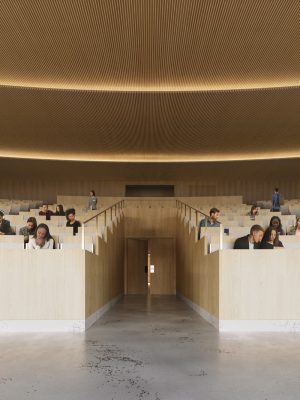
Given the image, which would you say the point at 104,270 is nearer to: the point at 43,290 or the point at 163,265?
the point at 43,290

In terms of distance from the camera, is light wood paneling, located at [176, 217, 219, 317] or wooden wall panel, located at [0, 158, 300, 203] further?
wooden wall panel, located at [0, 158, 300, 203]

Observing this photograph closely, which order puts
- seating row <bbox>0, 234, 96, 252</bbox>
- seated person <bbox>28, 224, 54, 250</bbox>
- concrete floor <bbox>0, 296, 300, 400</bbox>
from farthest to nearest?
seating row <bbox>0, 234, 96, 252</bbox>
seated person <bbox>28, 224, 54, 250</bbox>
concrete floor <bbox>0, 296, 300, 400</bbox>

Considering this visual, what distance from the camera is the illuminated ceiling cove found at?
10.6 meters

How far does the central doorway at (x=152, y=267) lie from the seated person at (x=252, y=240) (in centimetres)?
794

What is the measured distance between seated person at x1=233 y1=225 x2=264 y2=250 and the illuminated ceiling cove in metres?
4.87

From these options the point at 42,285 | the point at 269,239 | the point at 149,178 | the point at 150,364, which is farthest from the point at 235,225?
the point at 149,178

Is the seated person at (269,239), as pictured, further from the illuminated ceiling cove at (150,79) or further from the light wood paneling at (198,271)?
the illuminated ceiling cove at (150,79)

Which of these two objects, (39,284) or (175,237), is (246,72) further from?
(39,284)

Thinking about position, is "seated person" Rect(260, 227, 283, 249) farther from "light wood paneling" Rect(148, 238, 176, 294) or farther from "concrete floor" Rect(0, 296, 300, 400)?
"light wood paneling" Rect(148, 238, 176, 294)

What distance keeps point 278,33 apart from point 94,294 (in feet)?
21.5

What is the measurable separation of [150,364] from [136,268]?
1028 centimetres

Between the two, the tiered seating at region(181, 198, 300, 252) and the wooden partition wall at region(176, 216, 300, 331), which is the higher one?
the tiered seating at region(181, 198, 300, 252)

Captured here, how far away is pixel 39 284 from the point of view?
6.70 m

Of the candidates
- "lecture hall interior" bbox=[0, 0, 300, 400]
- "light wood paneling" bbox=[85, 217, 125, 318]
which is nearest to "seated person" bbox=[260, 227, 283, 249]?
"lecture hall interior" bbox=[0, 0, 300, 400]
